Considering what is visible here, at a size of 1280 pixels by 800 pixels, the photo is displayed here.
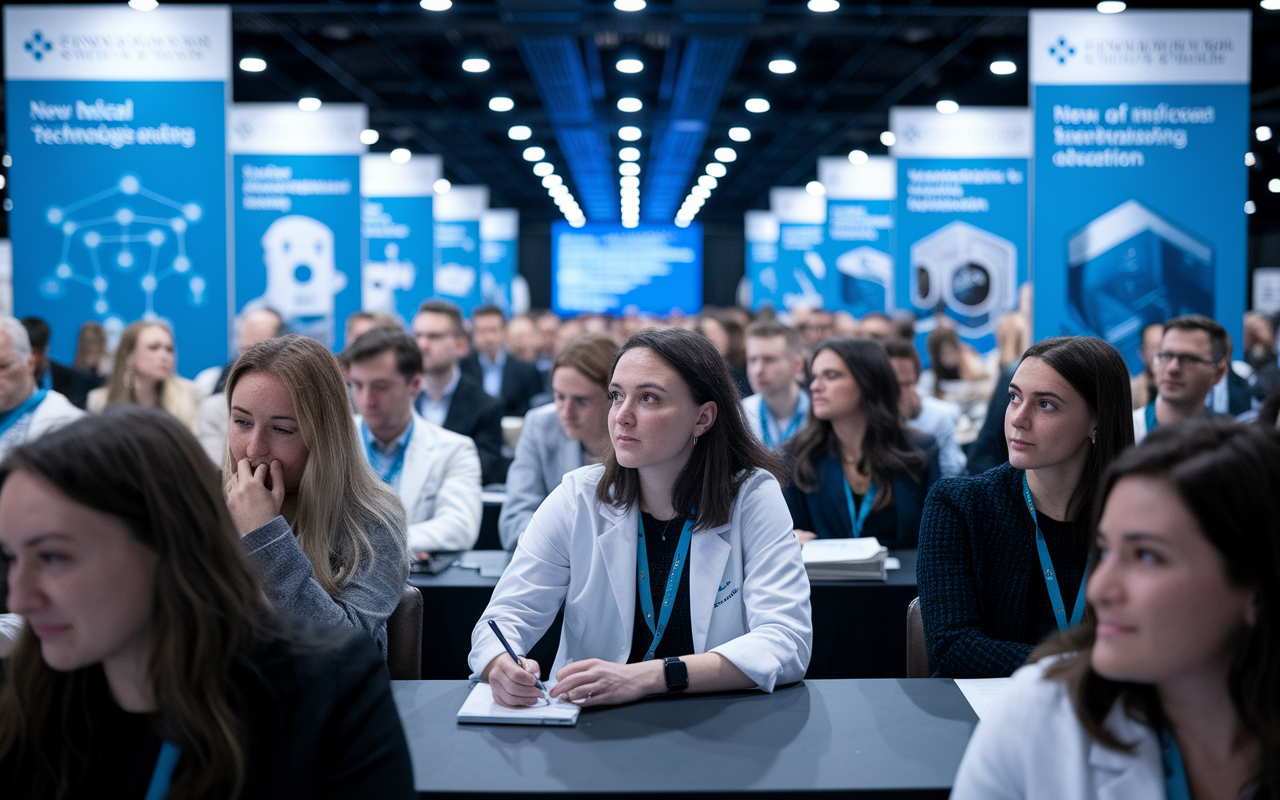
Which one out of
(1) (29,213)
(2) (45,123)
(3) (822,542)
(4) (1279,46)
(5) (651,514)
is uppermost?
(4) (1279,46)

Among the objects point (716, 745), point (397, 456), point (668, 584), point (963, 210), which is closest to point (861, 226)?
point (963, 210)

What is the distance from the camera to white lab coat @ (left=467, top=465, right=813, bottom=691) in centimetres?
239

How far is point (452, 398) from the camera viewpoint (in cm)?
569

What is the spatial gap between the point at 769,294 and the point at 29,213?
657 inches

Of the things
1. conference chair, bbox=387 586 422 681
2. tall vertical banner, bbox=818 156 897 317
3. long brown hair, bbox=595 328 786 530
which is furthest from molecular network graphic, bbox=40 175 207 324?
tall vertical banner, bbox=818 156 897 317

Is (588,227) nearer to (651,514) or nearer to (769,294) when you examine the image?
(769,294)

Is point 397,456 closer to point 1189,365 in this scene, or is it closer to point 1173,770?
point 1173,770

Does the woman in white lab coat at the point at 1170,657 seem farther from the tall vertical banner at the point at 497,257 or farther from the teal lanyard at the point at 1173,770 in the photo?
the tall vertical banner at the point at 497,257

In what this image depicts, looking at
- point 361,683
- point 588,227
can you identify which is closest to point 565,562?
point 361,683

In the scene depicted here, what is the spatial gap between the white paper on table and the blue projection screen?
956 inches

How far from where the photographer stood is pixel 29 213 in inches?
237

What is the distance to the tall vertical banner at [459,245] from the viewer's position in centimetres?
1736

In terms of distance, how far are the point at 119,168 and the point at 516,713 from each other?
5.29 metres

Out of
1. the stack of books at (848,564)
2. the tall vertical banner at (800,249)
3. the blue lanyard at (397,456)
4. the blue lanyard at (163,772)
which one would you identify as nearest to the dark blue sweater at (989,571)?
the stack of books at (848,564)
